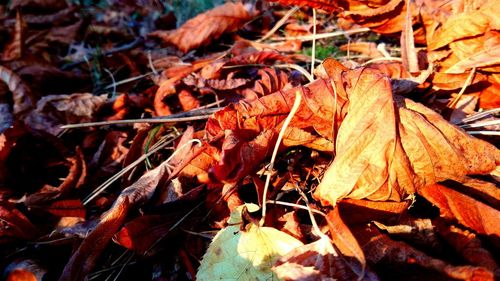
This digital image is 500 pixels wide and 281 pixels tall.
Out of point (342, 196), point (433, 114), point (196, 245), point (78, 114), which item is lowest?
point (196, 245)

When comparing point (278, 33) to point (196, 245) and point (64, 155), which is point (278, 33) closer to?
point (64, 155)

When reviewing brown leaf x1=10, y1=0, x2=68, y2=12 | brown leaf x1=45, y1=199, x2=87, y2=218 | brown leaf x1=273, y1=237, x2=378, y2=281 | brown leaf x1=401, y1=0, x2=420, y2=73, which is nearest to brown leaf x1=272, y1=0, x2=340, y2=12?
brown leaf x1=401, y1=0, x2=420, y2=73

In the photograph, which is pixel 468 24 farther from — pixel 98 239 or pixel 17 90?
pixel 17 90

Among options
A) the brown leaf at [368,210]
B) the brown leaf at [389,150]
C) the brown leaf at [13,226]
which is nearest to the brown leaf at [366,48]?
the brown leaf at [389,150]

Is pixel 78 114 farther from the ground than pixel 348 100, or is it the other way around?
pixel 348 100

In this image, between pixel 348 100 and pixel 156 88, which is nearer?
pixel 348 100

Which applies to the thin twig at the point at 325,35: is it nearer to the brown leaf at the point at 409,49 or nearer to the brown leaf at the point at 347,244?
the brown leaf at the point at 409,49

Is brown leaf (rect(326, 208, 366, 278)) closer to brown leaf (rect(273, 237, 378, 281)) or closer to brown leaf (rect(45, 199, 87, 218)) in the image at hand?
brown leaf (rect(273, 237, 378, 281))

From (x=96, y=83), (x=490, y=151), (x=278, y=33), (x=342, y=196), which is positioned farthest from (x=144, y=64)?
(x=490, y=151)
